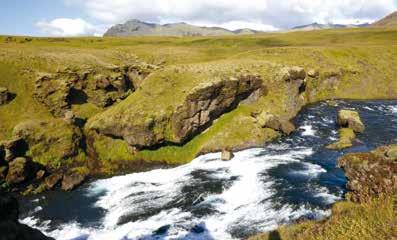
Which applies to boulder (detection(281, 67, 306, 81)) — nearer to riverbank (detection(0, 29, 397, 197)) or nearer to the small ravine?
riverbank (detection(0, 29, 397, 197))

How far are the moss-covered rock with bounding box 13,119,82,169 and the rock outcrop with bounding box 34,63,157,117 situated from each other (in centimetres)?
751

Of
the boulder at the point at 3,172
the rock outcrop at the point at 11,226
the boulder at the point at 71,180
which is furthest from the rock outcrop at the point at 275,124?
the rock outcrop at the point at 11,226

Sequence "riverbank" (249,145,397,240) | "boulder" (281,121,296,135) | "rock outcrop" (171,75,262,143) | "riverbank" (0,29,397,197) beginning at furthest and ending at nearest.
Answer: "boulder" (281,121,296,135) → "rock outcrop" (171,75,262,143) → "riverbank" (0,29,397,197) → "riverbank" (249,145,397,240)

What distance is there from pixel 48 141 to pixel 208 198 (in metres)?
30.4

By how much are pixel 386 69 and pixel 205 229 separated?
9373cm

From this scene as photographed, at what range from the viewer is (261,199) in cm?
4484

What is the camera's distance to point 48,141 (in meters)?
62.8

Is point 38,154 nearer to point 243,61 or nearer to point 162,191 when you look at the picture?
point 162,191

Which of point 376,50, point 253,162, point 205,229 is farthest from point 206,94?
point 376,50

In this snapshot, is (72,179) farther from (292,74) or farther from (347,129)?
(292,74)

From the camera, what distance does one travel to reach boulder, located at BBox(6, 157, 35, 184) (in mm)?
54897

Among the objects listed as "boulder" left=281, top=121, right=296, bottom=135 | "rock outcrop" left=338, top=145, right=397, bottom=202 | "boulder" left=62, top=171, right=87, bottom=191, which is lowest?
"boulder" left=62, top=171, right=87, bottom=191

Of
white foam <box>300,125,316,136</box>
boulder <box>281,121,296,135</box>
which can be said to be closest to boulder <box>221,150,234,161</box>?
boulder <box>281,121,296,135</box>

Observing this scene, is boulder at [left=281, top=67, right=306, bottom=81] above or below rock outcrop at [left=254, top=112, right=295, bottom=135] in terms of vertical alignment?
above
